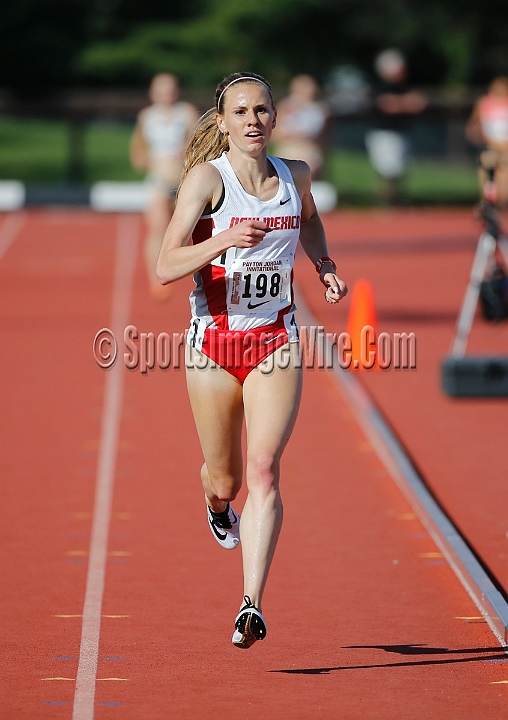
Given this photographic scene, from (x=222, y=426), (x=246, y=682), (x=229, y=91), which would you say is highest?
(x=229, y=91)

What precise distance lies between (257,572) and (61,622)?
1.07m

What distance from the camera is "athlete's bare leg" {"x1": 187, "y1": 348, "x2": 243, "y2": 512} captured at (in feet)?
16.6

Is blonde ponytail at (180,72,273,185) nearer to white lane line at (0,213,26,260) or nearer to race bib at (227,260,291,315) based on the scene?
race bib at (227,260,291,315)

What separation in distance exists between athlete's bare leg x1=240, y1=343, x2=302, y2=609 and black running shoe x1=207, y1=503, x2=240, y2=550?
Result: 0.65 meters

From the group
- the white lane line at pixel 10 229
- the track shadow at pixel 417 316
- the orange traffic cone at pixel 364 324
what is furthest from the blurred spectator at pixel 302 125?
the orange traffic cone at pixel 364 324

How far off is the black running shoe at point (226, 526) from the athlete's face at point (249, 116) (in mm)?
1559

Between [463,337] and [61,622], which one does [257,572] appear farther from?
[463,337]

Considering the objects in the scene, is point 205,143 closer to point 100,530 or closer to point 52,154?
point 100,530

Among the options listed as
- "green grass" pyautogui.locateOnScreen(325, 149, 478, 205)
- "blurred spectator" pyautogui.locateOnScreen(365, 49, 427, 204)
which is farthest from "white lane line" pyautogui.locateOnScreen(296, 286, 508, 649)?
"green grass" pyautogui.locateOnScreen(325, 149, 478, 205)

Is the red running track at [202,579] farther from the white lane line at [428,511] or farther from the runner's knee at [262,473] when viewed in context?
the runner's knee at [262,473]

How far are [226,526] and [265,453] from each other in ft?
2.81

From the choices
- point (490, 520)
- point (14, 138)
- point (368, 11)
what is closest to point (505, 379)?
point (490, 520)

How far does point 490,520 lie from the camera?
23.4ft

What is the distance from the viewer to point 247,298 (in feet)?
16.4
